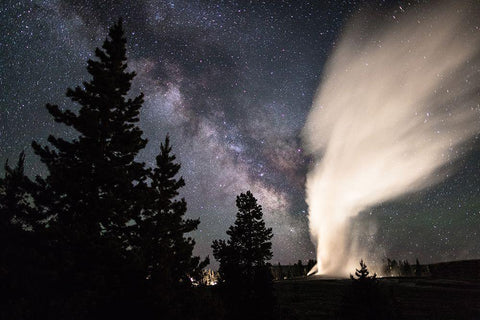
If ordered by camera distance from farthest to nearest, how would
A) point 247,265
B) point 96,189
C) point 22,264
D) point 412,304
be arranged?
point 412,304 → point 247,265 → point 96,189 → point 22,264

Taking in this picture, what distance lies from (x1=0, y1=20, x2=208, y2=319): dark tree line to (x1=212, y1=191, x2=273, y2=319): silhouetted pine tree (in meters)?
5.87

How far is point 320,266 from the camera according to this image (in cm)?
14712

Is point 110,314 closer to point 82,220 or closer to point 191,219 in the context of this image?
point 82,220

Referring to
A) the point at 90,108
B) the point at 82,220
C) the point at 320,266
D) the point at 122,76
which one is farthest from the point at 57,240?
the point at 320,266

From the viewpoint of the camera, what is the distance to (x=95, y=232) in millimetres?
12609

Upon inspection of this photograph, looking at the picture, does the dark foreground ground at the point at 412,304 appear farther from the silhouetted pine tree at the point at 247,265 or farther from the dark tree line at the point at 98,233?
the dark tree line at the point at 98,233

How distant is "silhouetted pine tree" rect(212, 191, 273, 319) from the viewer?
19609 mm

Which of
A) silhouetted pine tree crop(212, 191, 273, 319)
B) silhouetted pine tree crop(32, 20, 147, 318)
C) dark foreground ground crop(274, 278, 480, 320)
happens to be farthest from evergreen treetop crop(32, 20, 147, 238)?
dark foreground ground crop(274, 278, 480, 320)

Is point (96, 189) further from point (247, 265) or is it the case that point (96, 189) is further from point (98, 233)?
point (247, 265)

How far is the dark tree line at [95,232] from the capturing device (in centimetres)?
1097

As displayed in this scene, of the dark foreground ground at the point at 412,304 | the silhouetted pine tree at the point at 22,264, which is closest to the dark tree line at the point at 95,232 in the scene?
the silhouetted pine tree at the point at 22,264

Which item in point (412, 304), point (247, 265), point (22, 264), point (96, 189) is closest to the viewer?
point (22, 264)

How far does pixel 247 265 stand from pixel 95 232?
66.5 feet

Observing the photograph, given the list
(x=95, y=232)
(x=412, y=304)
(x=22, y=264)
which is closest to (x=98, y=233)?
(x=95, y=232)
